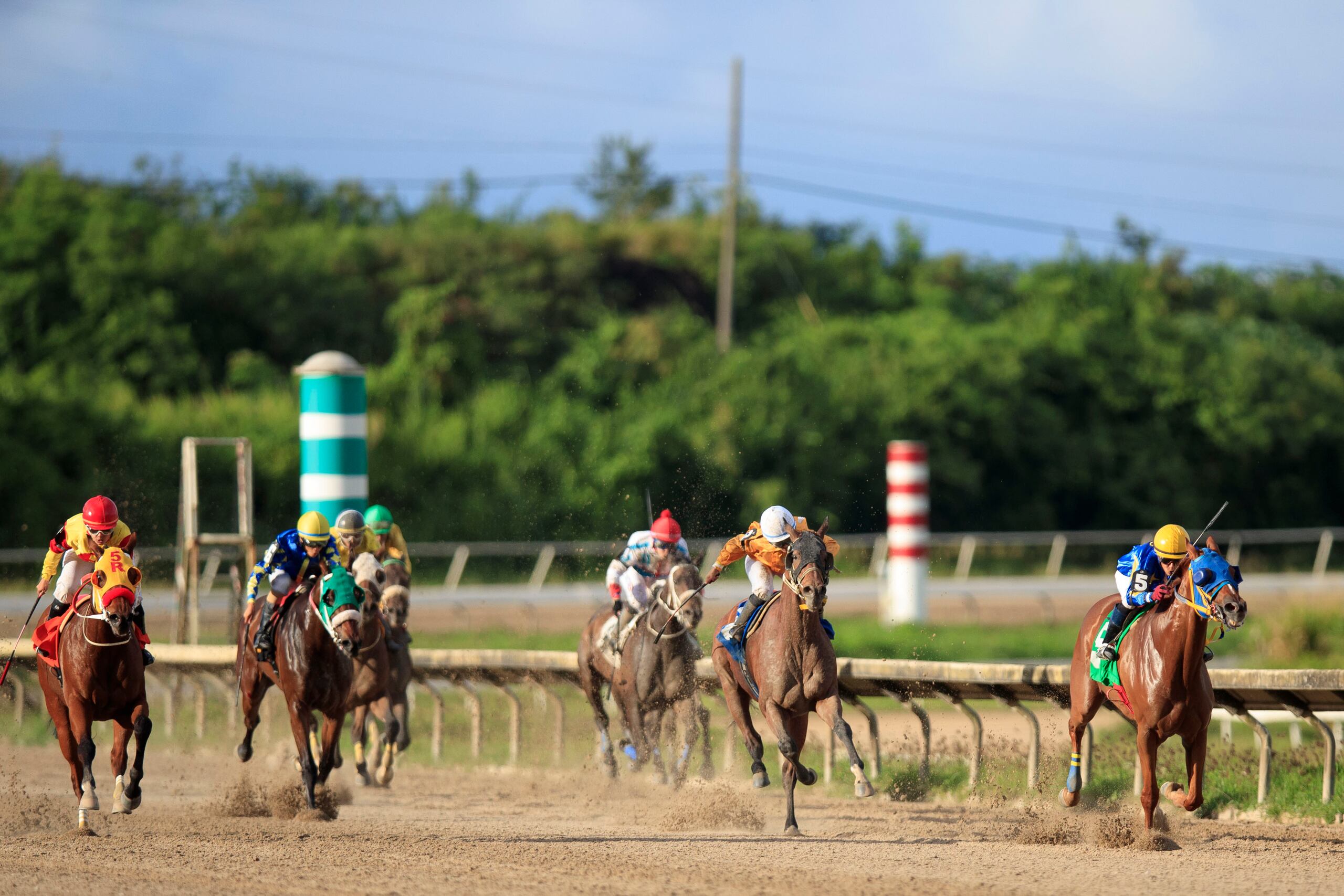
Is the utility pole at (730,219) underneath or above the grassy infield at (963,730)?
above

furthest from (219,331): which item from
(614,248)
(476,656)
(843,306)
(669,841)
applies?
(669,841)

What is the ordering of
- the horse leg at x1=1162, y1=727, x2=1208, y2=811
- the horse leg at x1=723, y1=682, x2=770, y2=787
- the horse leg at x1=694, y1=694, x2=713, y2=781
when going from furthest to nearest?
1. the horse leg at x1=694, y1=694, x2=713, y2=781
2. the horse leg at x1=723, y1=682, x2=770, y2=787
3. the horse leg at x1=1162, y1=727, x2=1208, y2=811

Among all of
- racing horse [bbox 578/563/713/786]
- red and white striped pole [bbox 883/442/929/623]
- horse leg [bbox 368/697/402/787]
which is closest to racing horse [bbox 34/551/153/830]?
horse leg [bbox 368/697/402/787]

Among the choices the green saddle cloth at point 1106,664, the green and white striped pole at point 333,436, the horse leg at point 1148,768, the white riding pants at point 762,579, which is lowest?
the horse leg at point 1148,768

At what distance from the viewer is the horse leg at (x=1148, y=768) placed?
775 cm

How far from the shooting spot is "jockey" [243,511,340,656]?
31.7ft

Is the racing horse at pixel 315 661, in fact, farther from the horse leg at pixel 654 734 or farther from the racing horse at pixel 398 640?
the horse leg at pixel 654 734

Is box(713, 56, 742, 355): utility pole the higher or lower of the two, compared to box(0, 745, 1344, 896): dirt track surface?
higher

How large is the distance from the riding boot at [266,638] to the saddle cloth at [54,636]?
0.75 m

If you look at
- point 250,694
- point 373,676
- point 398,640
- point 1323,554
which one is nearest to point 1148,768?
point 373,676

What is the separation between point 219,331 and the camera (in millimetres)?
28969

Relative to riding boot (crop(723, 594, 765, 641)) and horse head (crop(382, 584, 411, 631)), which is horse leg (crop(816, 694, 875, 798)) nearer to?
riding boot (crop(723, 594, 765, 641))

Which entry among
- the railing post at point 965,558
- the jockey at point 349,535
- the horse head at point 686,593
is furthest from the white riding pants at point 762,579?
the railing post at point 965,558

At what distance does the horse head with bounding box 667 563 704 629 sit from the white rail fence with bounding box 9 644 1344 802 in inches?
35.8
